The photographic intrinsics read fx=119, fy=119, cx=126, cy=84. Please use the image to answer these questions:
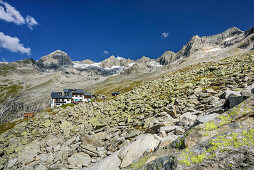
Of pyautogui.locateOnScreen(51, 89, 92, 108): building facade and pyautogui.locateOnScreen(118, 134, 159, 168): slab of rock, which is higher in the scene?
pyautogui.locateOnScreen(51, 89, 92, 108): building facade

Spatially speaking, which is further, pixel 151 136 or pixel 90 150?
pixel 90 150

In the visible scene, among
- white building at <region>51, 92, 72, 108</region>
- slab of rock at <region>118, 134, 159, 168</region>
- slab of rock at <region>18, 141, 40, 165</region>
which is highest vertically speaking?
white building at <region>51, 92, 72, 108</region>

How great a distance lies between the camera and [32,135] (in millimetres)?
28047

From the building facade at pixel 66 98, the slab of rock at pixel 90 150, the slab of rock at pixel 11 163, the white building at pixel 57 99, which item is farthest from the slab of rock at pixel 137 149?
the white building at pixel 57 99

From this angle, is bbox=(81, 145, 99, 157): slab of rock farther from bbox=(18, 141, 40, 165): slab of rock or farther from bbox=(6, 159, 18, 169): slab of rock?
bbox=(6, 159, 18, 169): slab of rock

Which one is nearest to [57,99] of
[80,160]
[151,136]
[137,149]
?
→ [80,160]

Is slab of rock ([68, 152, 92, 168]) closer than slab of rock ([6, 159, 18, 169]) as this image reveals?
Yes

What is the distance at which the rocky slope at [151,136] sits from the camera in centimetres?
435

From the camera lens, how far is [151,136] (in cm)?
1240

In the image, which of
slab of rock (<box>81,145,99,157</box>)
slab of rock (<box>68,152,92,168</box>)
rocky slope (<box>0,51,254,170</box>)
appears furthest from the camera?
slab of rock (<box>81,145,99,157</box>)

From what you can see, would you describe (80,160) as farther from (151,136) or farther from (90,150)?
(151,136)

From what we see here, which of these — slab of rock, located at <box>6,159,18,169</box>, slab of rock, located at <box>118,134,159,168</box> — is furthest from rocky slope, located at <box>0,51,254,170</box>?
slab of rock, located at <box>6,159,18,169</box>

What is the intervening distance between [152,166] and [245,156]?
3.37 meters

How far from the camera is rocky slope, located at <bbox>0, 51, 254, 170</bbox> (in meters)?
4.35
